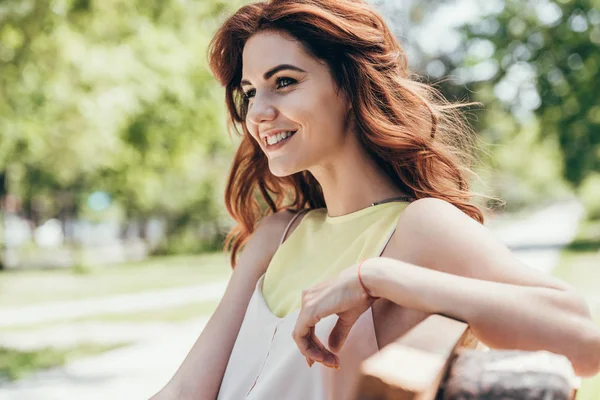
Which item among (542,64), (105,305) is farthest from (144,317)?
(542,64)

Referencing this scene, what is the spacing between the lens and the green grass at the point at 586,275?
517 cm

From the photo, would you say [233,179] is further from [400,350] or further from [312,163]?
[400,350]

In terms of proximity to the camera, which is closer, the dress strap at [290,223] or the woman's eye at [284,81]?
the woman's eye at [284,81]

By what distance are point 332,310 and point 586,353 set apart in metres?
0.44

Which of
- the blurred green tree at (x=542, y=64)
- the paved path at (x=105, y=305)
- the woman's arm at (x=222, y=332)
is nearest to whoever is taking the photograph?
the woman's arm at (x=222, y=332)

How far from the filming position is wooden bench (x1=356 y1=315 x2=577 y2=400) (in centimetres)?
82

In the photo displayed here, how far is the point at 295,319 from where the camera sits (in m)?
1.65

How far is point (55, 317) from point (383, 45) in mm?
11228

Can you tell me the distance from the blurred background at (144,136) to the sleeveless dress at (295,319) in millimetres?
497

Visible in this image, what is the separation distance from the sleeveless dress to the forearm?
0.27 meters

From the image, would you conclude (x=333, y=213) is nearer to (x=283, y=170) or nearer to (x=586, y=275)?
(x=283, y=170)

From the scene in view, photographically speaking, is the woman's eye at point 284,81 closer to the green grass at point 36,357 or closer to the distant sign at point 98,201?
the green grass at point 36,357

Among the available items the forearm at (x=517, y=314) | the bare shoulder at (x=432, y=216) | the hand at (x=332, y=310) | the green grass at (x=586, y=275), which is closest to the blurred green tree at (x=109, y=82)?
the bare shoulder at (x=432, y=216)

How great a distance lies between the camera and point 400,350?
913 millimetres
